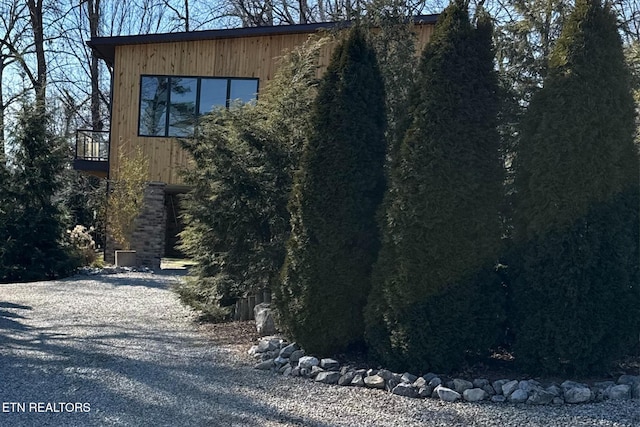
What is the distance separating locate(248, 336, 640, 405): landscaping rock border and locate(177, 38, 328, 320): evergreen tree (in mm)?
1959

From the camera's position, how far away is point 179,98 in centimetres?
1595

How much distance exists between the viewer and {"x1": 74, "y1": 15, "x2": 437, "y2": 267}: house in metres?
15.5

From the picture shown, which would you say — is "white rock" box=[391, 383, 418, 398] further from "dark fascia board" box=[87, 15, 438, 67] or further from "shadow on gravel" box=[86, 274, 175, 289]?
"dark fascia board" box=[87, 15, 438, 67]

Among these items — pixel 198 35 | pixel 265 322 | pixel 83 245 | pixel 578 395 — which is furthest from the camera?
pixel 83 245

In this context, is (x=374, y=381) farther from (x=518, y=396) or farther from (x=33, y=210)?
(x=33, y=210)

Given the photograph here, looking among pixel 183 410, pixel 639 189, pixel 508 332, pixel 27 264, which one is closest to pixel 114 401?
pixel 183 410

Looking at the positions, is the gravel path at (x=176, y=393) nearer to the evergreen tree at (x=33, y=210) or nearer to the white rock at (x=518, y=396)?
the white rock at (x=518, y=396)

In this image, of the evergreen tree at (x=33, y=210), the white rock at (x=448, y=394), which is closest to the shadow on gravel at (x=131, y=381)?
the white rock at (x=448, y=394)

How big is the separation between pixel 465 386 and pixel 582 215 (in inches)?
65.6

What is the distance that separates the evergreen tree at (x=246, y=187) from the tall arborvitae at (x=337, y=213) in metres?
1.33

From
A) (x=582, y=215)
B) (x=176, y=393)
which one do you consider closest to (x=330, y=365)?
(x=176, y=393)

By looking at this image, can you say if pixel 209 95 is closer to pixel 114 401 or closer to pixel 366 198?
pixel 366 198

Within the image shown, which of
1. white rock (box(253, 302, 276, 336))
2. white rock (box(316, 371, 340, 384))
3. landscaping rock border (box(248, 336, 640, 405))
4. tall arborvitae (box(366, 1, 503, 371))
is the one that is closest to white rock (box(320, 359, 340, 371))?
landscaping rock border (box(248, 336, 640, 405))

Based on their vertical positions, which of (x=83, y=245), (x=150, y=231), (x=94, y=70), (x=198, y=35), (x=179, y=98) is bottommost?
(x=83, y=245)
